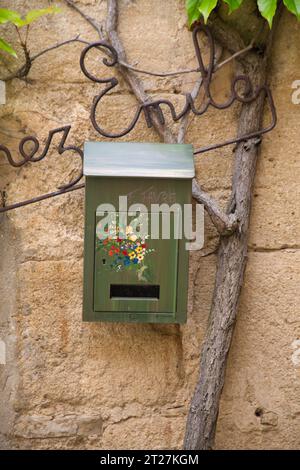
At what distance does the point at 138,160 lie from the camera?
1977mm

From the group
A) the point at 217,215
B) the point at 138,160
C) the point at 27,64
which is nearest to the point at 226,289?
the point at 217,215

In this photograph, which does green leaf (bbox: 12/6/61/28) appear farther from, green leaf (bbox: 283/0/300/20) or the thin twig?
green leaf (bbox: 283/0/300/20)

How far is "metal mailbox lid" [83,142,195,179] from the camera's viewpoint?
192 centimetres

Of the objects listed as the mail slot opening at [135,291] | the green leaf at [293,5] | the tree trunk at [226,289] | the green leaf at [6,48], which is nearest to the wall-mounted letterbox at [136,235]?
the mail slot opening at [135,291]

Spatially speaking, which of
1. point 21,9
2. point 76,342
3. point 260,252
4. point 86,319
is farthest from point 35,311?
point 21,9

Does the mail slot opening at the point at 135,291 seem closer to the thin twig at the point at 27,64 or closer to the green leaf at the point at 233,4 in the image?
the thin twig at the point at 27,64

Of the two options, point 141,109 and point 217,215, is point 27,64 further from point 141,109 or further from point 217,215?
point 217,215

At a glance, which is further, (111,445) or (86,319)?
(111,445)

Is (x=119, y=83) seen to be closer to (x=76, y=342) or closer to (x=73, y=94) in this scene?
(x=73, y=94)

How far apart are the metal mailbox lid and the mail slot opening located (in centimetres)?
37

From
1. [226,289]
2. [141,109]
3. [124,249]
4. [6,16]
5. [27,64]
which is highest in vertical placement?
[6,16]

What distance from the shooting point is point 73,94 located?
2283mm

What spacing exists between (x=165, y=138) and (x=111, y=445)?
116 centimetres

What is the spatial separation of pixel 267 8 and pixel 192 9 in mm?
261
